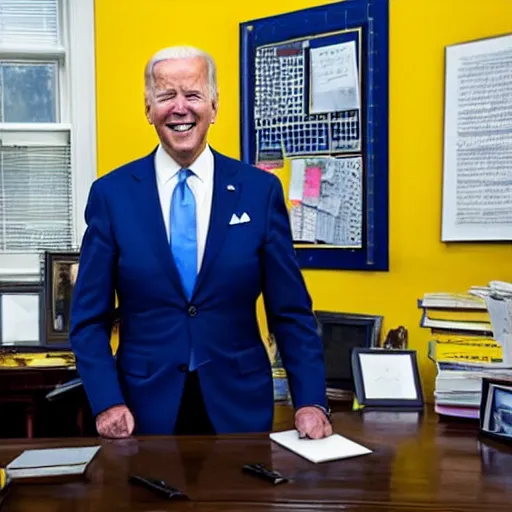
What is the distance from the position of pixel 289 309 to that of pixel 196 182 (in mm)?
368

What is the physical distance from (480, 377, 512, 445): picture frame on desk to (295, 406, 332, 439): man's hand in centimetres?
38

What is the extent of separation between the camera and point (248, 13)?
108 inches

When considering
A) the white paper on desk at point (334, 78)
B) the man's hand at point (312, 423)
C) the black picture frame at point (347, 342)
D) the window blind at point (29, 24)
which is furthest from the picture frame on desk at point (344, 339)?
the window blind at point (29, 24)

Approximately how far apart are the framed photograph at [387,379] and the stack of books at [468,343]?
11 cm

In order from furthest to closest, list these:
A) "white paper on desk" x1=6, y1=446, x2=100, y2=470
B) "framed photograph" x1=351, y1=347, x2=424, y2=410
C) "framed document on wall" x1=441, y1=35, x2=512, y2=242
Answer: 1. "framed document on wall" x1=441, y1=35, x2=512, y2=242
2. "framed photograph" x1=351, y1=347, x2=424, y2=410
3. "white paper on desk" x1=6, y1=446, x2=100, y2=470

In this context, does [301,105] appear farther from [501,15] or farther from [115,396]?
[115,396]

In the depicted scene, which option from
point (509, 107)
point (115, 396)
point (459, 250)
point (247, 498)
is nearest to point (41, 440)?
point (115, 396)

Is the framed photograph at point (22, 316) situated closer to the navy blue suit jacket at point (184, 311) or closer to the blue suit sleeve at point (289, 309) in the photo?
the navy blue suit jacket at point (184, 311)

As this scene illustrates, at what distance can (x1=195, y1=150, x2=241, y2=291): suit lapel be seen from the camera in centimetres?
167

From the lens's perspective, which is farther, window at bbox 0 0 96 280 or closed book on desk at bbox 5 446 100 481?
window at bbox 0 0 96 280

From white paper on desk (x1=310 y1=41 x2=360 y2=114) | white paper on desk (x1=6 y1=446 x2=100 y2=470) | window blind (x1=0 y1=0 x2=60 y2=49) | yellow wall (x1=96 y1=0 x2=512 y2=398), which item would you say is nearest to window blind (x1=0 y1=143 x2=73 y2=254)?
window blind (x1=0 y1=0 x2=60 y2=49)

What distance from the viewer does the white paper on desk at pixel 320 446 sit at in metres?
1.43

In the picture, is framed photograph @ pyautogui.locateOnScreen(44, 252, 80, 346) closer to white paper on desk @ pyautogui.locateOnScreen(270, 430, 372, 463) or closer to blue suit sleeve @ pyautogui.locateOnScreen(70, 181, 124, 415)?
blue suit sleeve @ pyautogui.locateOnScreen(70, 181, 124, 415)

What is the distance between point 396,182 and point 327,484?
1405 mm
